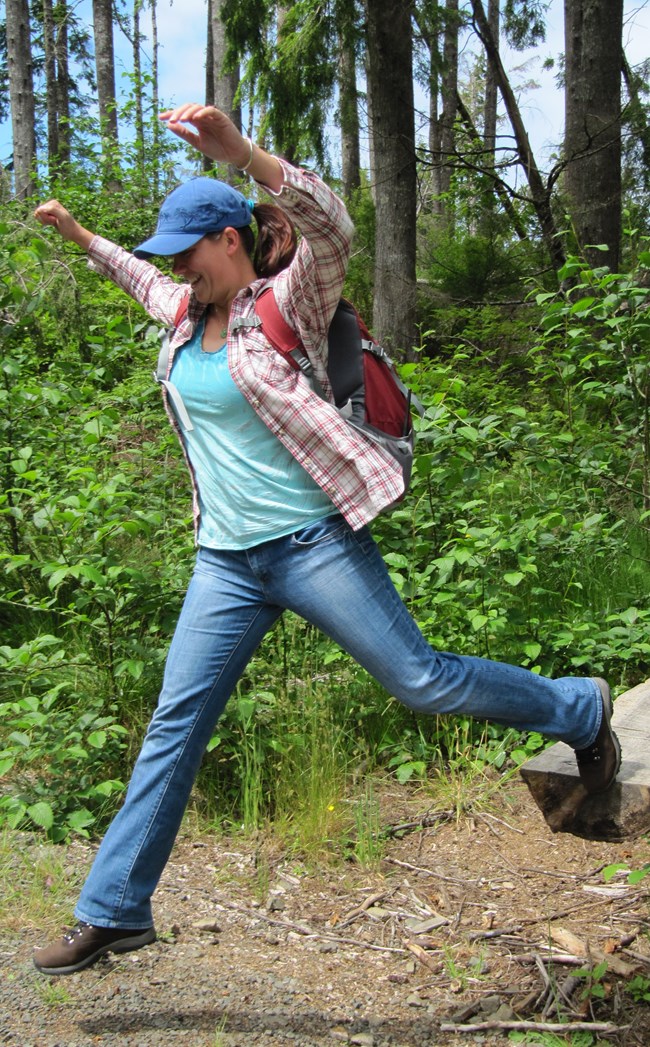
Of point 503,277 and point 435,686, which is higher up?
point 503,277

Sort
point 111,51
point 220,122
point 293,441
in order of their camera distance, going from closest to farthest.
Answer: point 220,122 → point 293,441 → point 111,51

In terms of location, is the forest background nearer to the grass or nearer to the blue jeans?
the grass

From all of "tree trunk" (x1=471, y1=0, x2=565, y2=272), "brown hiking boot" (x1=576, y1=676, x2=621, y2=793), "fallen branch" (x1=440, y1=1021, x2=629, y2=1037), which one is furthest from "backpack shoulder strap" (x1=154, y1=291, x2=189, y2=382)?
"tree trunk" (x1=471, y1=0, x2=565, y2=272)

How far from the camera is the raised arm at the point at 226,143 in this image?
2322 mm

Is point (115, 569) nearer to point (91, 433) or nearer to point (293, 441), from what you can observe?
point (91, 433)

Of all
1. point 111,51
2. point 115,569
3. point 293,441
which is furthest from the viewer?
point 111,51

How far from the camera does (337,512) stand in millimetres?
2643

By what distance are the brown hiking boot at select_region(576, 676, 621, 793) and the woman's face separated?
5.44 ft

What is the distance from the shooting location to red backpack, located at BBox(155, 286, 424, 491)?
2578 mm

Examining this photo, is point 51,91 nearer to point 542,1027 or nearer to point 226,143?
point 226,143

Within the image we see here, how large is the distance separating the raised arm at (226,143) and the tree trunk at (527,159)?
21.8ft

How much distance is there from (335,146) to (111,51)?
1303 centimetres

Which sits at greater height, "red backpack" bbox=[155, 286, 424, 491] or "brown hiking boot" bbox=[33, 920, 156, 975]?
"red backpack" bbox=[155, 286, 424, 491]

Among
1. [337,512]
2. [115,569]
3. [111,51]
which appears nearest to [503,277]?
[115,569]
